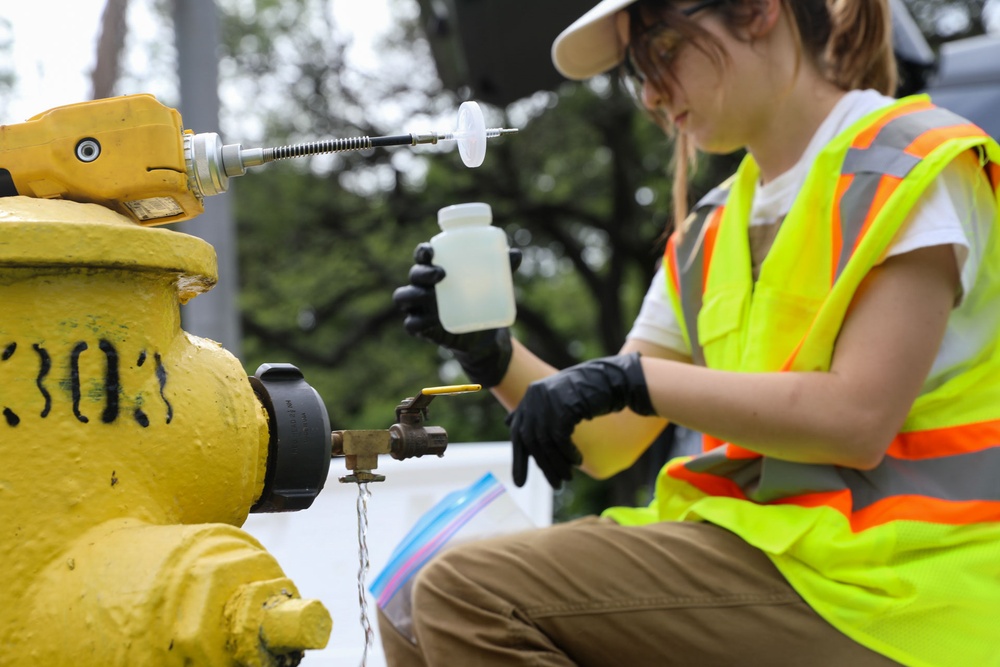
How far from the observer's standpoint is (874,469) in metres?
1.47

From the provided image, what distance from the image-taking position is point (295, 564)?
2287 mm

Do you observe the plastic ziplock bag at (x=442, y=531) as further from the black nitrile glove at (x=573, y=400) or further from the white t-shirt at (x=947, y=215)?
the white t-shirt at (x=947, y=215)

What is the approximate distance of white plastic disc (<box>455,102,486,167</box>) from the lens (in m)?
1.09

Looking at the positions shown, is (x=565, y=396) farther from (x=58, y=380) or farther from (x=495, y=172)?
(x=495, y=172)

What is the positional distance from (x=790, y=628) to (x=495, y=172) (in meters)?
8.10

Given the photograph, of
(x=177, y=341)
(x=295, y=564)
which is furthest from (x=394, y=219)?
(x=177, y=341)

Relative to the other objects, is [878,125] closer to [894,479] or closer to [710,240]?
[710,240]

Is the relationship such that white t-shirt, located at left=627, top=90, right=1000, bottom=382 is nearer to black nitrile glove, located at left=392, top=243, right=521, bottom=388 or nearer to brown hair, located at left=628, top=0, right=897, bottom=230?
brown hair, located at left=628, top=0, right=897, bottom=230

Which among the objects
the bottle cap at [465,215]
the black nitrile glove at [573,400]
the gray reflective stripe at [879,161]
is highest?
the gray reflective stripe at [879,161]

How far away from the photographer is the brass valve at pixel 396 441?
3.45 ft

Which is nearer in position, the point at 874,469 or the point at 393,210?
the point at 874,469

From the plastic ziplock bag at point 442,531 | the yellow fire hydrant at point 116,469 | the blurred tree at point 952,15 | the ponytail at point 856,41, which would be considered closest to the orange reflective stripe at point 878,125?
the ponytail at point 856,41

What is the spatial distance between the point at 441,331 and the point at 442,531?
0.35 metres

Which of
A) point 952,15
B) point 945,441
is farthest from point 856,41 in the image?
point 952,15
